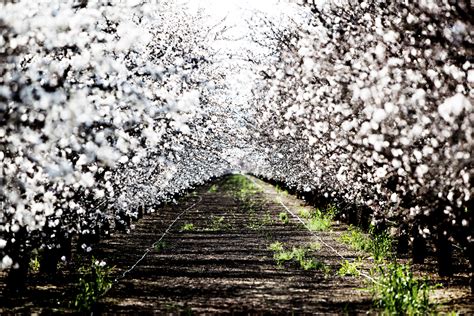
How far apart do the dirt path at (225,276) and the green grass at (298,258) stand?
0.54 ft

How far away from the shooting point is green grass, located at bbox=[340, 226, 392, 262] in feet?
A: 63.6

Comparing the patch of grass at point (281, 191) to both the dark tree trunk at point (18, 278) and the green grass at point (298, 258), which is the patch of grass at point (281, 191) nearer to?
the green grass at point (298, 258)

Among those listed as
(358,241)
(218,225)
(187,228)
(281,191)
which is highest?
(281,191)

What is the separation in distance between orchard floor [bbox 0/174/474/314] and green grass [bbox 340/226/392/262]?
327 mm

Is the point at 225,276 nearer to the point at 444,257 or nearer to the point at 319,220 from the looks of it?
the point at 444,257

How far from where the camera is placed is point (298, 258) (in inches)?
742

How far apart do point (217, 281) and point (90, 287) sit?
269 centimetres

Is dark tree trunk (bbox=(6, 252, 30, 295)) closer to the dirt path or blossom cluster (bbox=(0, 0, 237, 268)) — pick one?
blossom cluster (bbox=(0, 0, 237, 268))

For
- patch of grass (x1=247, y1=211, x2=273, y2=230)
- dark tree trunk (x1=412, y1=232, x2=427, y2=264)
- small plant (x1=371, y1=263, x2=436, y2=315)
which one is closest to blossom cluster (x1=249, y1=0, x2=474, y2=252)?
small plant (x1=371, y1=263, x2=436, y2=315)

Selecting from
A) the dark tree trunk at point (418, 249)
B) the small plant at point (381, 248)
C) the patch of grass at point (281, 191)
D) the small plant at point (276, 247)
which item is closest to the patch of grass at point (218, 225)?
the small plant at point (276, 247)

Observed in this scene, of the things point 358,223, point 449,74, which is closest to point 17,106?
point 449,74

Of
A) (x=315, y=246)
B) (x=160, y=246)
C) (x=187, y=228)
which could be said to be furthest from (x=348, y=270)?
(x=187, y=228)

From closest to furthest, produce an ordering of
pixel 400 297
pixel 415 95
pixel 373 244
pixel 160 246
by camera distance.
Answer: pixel 415 95
pixel 400 297
pixel 373 244
pixel 160 246

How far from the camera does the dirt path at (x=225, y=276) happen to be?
12711mm
